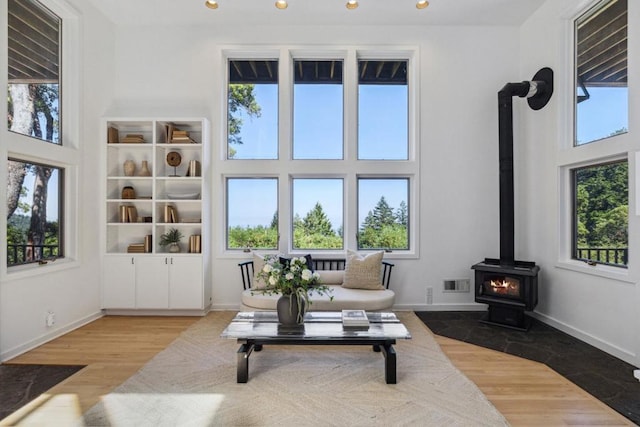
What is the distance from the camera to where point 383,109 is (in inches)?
188

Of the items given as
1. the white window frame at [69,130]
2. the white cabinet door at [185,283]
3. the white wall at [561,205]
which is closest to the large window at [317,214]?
the white cabinet door at [185,283]

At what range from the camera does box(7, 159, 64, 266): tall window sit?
3199 mm

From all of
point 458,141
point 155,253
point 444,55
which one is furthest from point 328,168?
point 155,253

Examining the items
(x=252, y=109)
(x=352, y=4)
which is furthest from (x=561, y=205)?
(x=252, y=109)

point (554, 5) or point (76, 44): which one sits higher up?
point (554, 5)

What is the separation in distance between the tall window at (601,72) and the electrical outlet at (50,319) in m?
5.89

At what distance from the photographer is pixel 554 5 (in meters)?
3.92

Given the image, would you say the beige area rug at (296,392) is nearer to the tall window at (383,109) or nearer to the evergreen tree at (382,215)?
the evergreen tree at (382,215)

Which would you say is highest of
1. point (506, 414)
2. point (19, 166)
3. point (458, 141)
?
point (458, 141)

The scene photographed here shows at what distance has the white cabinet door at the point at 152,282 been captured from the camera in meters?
4.27

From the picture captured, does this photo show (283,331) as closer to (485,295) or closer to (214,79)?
(485,295)

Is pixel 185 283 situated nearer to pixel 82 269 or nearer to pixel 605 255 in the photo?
pixel 82 269

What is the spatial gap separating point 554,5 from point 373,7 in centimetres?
209

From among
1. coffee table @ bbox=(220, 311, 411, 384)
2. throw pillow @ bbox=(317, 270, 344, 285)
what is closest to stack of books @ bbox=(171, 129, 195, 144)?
throw pillow @ bbox=(317, 270, 344, 285)
